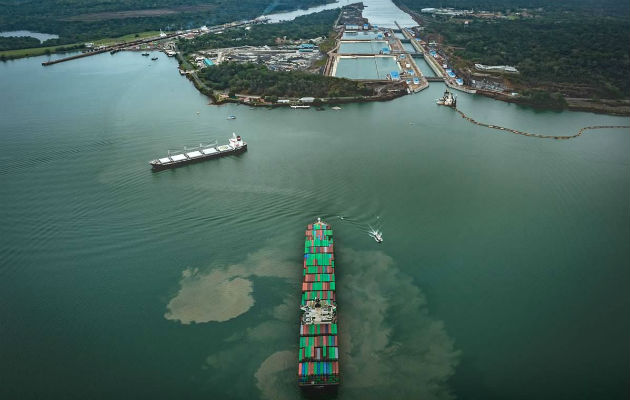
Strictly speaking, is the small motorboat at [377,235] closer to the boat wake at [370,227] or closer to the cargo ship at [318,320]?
the boat wake at [370,227]

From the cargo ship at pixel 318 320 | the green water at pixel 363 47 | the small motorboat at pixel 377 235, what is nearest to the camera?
the cargo ship at pixel 318 320

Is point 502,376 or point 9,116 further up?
point 9,116

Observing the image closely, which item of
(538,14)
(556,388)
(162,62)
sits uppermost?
(538,14)

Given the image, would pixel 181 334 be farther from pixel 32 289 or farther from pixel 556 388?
pixel 556 388

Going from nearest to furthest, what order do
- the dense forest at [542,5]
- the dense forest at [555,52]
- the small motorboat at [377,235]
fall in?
the small motorboat at [377,235] < the dense forest at [555,52] < the dense forest at [542,5]

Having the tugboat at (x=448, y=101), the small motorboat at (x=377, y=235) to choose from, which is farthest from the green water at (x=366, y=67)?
the small motorboat at (x=377, y=235)

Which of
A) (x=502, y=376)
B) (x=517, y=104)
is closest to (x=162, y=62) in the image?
(x=517, y=104)
